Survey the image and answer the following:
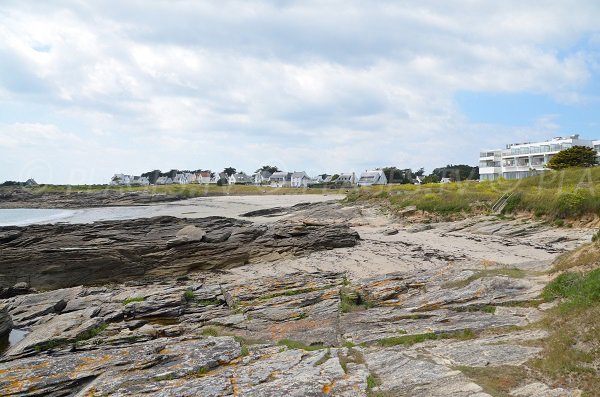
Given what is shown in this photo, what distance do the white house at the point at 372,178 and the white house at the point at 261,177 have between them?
1892 inches

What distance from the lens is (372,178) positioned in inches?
5507

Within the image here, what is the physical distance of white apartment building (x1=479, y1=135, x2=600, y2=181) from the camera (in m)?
91.2

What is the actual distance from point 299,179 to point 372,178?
29005 millimetres

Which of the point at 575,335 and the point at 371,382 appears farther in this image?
the point at 575,335

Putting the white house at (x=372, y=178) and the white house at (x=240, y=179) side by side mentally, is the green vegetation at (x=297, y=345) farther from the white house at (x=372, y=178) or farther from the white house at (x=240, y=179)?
the white house at (x=240, y=179)

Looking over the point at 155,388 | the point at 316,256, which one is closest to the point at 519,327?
the point at 155,388

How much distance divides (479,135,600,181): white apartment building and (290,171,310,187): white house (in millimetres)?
63085

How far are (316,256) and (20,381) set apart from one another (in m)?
18.5

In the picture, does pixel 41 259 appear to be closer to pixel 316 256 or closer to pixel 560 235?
pixel 316 256

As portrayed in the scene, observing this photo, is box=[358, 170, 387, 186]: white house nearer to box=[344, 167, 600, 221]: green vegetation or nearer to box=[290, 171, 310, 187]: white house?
box=[290, 171, 310, 187]: white house

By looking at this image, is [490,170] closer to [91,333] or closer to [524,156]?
[524,156]

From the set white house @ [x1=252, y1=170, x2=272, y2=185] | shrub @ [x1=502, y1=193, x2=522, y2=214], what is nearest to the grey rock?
shrub @ [x1=502, y1=193, x2=522, y2=214]

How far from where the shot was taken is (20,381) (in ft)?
32.6

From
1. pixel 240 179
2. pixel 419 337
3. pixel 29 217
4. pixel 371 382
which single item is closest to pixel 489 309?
pixel 419 337
